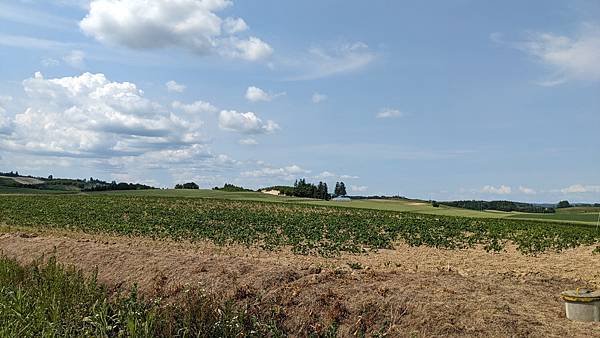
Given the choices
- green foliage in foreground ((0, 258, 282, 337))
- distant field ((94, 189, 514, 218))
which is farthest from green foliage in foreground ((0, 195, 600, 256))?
distant field ((94, 189, 514, 218))

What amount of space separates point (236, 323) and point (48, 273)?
3534 mm

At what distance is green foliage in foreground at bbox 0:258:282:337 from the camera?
18.7 ft

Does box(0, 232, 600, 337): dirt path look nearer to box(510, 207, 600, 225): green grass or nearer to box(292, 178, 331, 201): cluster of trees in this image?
box(510, 207, 600, 225): green grass

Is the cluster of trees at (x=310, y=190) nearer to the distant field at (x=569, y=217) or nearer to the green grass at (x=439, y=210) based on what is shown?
the green grass at (x=439, y=210)

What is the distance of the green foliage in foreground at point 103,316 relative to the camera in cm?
571

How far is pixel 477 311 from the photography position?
7.32m

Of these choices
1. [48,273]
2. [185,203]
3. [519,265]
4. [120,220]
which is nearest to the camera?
[48,273]

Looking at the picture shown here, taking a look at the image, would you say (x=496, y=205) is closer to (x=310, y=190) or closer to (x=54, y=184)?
(x=310, y=190)

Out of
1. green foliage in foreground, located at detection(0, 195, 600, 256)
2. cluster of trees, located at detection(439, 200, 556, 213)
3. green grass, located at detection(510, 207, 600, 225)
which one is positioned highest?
cluster of trees, located at detection(439, 200, 556, 213)

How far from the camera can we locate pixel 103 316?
582cm

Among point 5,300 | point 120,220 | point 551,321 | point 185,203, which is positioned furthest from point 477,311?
point 185,203

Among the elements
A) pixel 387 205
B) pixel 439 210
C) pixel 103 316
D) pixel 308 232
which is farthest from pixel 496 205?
pixel 103 316

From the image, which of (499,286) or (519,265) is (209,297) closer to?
(499,286)

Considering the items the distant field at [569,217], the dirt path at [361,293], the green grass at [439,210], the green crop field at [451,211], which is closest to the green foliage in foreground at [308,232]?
the dirt path at [361,293]
